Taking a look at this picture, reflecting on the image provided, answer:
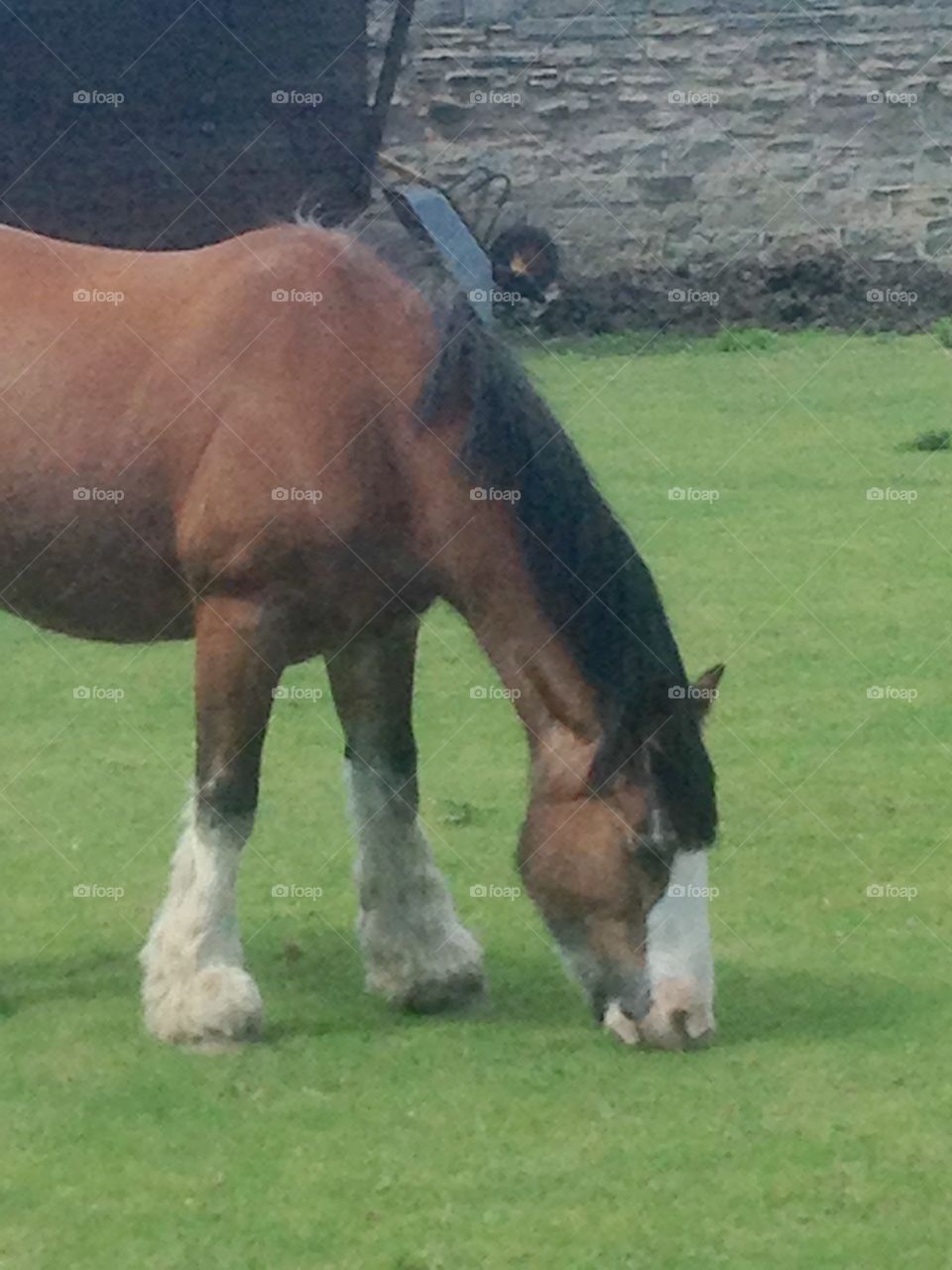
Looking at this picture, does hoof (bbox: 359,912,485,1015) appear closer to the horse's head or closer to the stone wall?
→ the horse's head

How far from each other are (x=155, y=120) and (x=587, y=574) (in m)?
12.3

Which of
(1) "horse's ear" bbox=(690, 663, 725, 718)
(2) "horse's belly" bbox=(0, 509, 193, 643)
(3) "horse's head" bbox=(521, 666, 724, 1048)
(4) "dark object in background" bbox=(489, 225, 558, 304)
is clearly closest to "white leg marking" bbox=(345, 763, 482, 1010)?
(3) "horse's head" bbox=(521, 666, 724, 1048)

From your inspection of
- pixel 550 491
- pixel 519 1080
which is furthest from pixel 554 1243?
pixel 550 491

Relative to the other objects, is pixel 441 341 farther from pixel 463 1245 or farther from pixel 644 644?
pixel 463 1245

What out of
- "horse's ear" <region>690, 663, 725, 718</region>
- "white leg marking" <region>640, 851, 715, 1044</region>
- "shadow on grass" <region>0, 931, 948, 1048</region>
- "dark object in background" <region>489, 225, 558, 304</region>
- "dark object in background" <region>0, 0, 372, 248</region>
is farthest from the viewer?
"dark object in background" <region>489, 225, 558, 304</region>

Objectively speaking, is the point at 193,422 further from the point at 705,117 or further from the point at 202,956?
the point at 705,117

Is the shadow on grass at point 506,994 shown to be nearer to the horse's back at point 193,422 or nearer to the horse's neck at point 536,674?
the horse's neck at point 536,674

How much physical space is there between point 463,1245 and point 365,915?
1651 mm

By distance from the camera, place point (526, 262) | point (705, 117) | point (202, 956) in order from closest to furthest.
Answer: point (202, 956) < point (526, 262) < point (705, 117)

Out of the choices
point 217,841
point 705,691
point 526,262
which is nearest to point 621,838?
point 705,691

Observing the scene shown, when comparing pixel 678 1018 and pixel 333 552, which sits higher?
pixel 333 552

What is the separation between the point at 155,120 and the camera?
16.5 metres

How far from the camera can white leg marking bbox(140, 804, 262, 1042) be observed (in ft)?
16.9

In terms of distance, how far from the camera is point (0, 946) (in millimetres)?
5984
